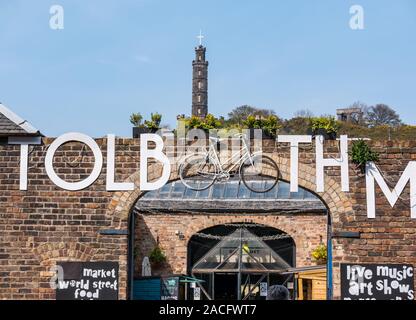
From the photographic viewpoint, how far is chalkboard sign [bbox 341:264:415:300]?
16250 mm

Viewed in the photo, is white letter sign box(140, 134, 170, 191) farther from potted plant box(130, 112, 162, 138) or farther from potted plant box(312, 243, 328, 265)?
potted plant box(312, 243, 328, 265)

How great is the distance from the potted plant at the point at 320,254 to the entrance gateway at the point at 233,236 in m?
0.25

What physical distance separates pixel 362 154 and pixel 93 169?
5.54 m

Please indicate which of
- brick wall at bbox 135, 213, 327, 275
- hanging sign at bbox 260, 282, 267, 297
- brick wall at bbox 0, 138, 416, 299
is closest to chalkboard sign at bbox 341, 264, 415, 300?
brick wall at bbox 0, 138, 416, 299

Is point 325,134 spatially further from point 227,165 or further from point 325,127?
point 227,165

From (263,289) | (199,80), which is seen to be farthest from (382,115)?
(263,289)

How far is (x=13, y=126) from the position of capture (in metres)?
16.8

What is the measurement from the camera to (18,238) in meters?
16.7

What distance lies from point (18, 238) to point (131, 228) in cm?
235

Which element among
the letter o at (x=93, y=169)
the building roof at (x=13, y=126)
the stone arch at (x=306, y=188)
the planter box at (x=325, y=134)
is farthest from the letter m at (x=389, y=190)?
the building roof at (x=13, y=126)

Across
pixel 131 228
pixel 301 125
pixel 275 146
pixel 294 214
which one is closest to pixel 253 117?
pixel 275 146

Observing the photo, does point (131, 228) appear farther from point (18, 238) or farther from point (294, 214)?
point (294, 214)

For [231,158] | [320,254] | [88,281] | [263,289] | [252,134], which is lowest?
[263,289]

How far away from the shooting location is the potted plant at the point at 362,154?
1655cm
